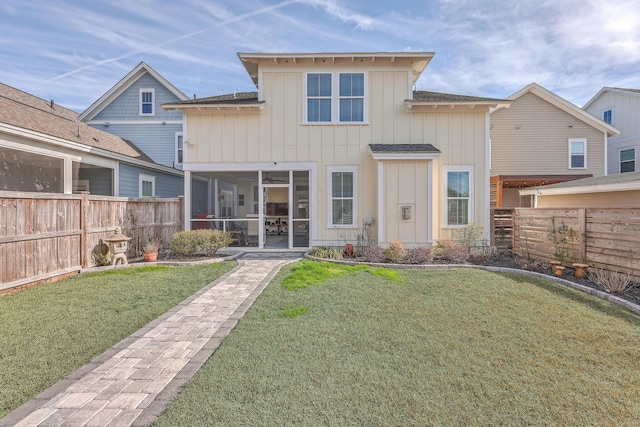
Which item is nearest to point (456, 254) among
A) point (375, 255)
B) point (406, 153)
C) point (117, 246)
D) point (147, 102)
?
point (375, 255)

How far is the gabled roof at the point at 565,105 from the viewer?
15.6m

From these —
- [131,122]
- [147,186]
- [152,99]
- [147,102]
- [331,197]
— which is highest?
[152,99]

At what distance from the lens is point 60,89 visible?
22.6 meters

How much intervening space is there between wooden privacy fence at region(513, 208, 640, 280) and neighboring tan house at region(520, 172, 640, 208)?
1.86 meters

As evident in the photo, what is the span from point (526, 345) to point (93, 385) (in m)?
4.69

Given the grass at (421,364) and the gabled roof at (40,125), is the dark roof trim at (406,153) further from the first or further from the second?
the gabled roof at (40,125)

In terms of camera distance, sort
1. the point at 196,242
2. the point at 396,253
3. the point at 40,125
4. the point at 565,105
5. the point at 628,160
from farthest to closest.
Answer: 1. the point at 628,160
2. the point at 565,105
3. the point at 40,125
4. the point at 196,242
5. the point at 396,253

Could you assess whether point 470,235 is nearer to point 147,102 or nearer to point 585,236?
point 585,236

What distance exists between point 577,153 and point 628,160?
4594 millimetres


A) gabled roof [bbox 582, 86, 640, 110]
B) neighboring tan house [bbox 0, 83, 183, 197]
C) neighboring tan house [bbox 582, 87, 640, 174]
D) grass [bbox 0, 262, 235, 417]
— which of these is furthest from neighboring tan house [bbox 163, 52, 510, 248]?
gabled roof [bbox 582, 86, 640, 110]

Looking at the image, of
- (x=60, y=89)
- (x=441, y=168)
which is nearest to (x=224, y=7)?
(x=441, y=168)

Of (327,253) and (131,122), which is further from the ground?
(131,122)

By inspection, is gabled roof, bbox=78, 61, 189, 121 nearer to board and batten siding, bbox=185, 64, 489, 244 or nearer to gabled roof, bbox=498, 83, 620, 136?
board and batten siding, bbox=185, 64, 489, 244

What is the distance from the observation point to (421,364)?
3230 mm
